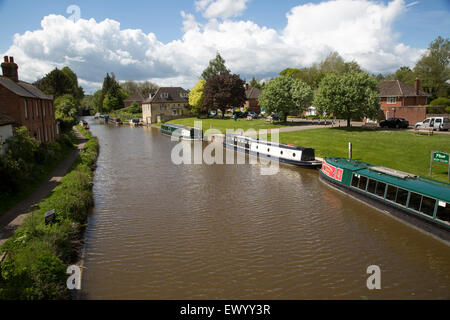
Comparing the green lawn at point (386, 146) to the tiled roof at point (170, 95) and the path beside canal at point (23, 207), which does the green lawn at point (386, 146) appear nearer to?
the path beside canal at point (23, 207)

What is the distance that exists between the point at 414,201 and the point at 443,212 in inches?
→ 53.5

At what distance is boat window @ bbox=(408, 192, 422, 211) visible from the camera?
44.1 feet

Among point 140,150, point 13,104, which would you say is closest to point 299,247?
point 13,104

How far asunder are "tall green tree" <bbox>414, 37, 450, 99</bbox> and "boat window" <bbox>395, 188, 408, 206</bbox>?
5701 cm

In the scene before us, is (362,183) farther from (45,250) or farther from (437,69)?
(437,69)

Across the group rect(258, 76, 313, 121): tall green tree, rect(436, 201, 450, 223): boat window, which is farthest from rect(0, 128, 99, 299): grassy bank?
rect(258, 76, 313, 121): tall green tree

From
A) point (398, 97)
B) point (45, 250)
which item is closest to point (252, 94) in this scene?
point (398, 97)

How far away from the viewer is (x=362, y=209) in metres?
16.6

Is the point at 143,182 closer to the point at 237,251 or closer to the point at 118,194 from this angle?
the point at 118,194

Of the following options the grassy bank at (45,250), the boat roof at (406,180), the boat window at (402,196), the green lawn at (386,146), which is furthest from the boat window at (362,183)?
the grassy bank at (45,250)

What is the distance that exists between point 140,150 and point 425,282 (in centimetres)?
3196

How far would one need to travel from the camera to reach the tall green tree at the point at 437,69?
196ft

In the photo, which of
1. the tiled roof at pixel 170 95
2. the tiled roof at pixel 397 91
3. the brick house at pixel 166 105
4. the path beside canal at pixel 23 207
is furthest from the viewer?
the tiled roof at pixel 170 95

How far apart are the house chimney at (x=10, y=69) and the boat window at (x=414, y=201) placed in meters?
33.6
